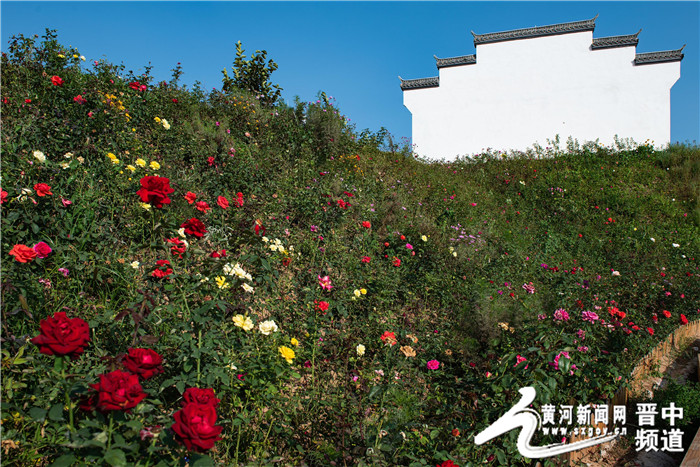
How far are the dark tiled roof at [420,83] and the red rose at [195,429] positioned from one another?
62.7 feet

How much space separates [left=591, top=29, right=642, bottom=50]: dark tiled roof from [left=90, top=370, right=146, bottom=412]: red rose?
19.9 metres

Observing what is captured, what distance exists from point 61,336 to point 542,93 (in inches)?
736

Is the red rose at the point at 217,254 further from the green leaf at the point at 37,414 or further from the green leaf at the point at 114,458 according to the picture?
the green leaf at the point at 114,458

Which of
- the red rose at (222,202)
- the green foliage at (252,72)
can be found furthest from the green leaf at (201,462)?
the green foliage at (252,72)

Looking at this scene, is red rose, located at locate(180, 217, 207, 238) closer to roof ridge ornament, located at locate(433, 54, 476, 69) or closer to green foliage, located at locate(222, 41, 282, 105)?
green foliage, located at locate(222, 41, 282, 105)

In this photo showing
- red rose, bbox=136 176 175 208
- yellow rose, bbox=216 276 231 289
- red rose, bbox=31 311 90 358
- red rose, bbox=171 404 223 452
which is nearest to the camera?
red rose, bbox=171 404 223 452

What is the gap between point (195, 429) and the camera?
1.04 metres

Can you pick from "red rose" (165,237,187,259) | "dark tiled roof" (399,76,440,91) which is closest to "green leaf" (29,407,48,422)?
"red rose" (165,237,187,259)

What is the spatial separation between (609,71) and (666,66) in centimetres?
200

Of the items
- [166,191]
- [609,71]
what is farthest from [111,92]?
[609,71]

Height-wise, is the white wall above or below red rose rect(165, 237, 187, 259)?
above

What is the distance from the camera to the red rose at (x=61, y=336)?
1144 mm

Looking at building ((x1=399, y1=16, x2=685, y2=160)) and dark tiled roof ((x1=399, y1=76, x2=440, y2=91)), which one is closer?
building ((x1=399, y1=16, x2=685, y2=160))

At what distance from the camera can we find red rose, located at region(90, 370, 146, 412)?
106 centimetres
